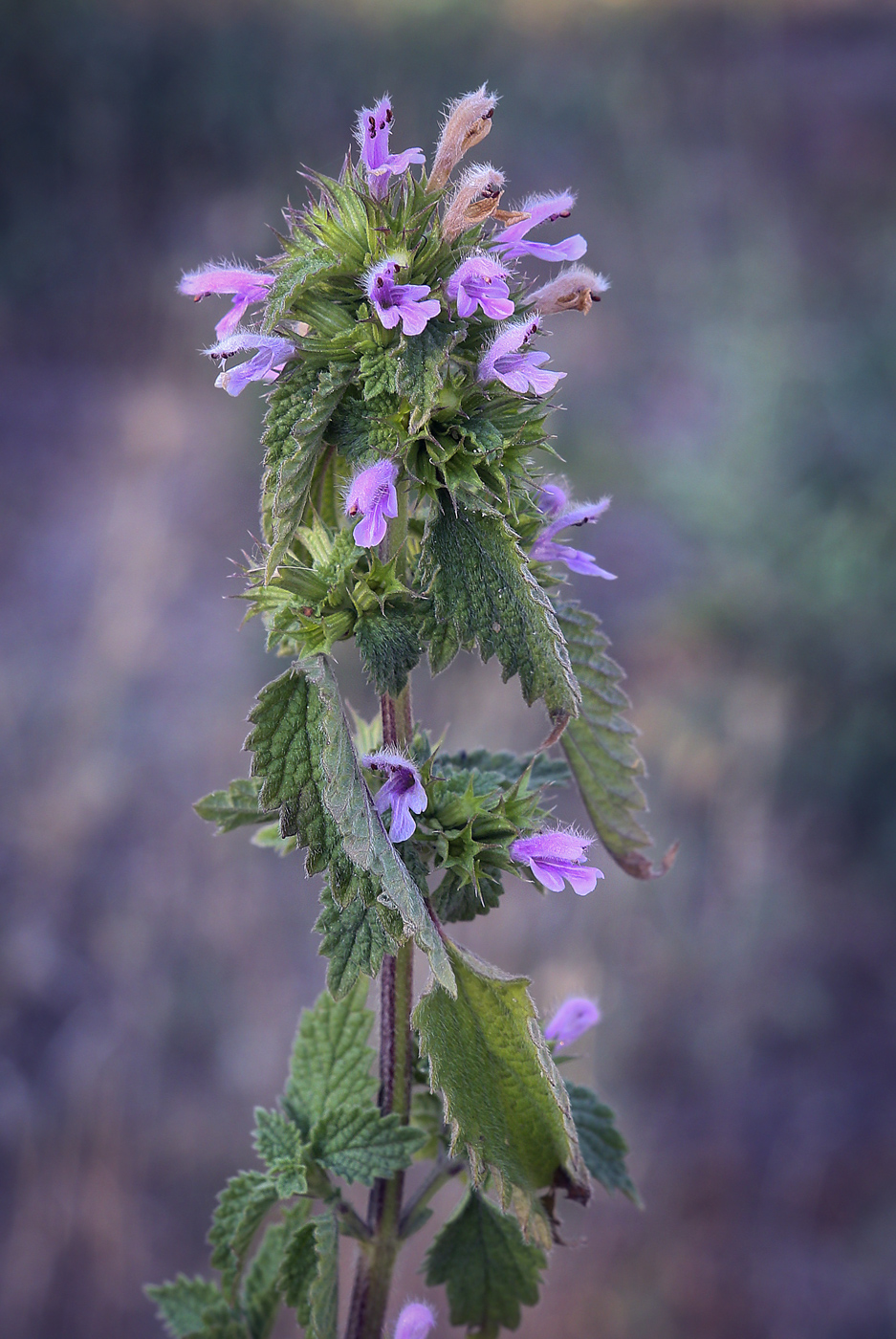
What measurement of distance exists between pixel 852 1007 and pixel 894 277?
4597 millimetres

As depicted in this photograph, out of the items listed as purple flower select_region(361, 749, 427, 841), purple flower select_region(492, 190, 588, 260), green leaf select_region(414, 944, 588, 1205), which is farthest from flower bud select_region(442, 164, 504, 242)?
green leaf select_region(414, 944, 588, 1205)

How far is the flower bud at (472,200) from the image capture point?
110 cm

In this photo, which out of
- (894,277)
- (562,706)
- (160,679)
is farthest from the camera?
(894,277)

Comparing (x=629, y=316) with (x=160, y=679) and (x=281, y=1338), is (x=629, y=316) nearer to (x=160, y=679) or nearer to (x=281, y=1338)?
(x=160, y=679)

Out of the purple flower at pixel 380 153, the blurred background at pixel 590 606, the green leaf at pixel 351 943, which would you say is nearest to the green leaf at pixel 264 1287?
the green leaf at pixel 351 943

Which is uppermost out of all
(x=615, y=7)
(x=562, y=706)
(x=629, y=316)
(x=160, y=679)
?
(x=615, y=7)

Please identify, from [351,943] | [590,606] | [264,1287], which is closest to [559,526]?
[351,943]

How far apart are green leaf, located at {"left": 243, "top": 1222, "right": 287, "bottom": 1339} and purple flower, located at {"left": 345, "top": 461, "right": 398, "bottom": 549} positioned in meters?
1.11

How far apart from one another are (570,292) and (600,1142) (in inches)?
48.1

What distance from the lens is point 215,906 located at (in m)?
4.28

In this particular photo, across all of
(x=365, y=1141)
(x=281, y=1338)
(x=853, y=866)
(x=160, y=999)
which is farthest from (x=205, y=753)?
(x=365, y=1141)

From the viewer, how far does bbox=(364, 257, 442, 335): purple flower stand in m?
1.06

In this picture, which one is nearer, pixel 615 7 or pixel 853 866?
pixel 853 866

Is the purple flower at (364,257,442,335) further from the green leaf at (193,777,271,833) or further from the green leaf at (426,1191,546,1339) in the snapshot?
the green leaf at (426,1191,546,1339)
